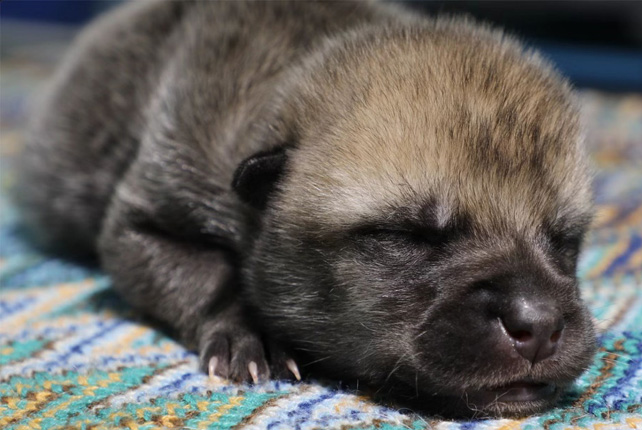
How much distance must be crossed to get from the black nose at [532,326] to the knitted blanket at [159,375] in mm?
253

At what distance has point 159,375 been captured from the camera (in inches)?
118

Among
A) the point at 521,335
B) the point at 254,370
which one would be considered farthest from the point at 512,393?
the point at 254,370

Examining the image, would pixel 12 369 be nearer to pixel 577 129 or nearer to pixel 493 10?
pixel 577 129

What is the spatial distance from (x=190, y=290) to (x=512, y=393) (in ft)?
5.07

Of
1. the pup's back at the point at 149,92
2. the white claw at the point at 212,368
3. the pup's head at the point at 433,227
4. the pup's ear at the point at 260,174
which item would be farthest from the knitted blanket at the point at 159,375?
the pup's ear at the point at 260,174

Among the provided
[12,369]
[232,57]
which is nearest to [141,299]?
[12,369]

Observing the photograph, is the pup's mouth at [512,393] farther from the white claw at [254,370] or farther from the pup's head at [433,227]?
the white claw at [254,370]

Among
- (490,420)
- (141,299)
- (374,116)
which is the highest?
(374,116)

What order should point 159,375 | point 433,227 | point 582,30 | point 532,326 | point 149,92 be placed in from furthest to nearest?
point 582,30 → point 149,92 → point 159,375 → point 433,227 → point 532,326

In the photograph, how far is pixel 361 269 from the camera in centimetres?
279

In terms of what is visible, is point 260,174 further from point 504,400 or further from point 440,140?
point 504,400

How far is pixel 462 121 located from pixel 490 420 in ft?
3.18

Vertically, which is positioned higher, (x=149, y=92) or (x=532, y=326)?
(x=149, y=92)

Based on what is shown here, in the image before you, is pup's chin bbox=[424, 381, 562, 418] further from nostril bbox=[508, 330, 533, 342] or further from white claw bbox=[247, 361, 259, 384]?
white claw bbox=[247, 361, 259, 384]
